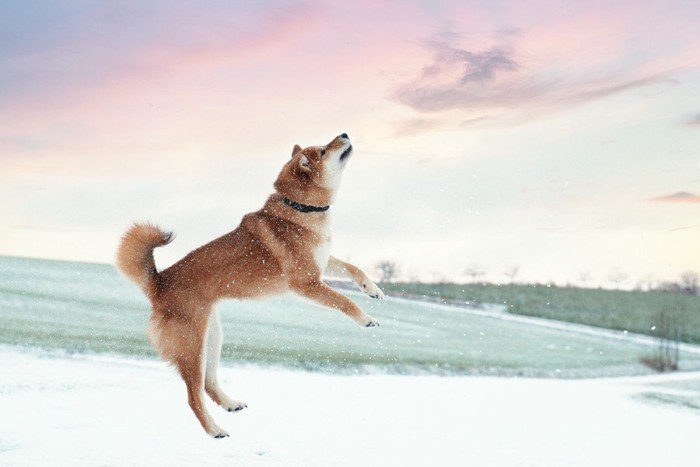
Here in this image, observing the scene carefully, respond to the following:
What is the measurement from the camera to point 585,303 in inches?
818

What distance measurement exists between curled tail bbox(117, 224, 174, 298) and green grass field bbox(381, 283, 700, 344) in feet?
49.6

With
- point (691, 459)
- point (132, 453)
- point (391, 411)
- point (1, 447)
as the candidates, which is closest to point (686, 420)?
point (691, 459)

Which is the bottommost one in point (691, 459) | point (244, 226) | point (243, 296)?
point (691, 459)

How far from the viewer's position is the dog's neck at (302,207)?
379 centimetres

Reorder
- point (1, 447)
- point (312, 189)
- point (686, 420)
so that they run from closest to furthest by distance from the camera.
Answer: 1. point (312, 189)
2. point (1, 447)
3. point (686, 420)

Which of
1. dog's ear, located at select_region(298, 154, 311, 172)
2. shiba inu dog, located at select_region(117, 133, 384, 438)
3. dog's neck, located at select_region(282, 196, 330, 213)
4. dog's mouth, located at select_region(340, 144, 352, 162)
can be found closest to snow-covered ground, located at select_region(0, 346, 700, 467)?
shiba inu dog, located at select_region(117, 133, 384, 438)

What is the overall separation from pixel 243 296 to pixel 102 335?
8829 mm

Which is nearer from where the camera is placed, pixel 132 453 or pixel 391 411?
pixel 132 453

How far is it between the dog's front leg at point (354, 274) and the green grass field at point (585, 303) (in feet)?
48.7

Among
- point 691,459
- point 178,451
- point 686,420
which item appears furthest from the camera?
point 686,420

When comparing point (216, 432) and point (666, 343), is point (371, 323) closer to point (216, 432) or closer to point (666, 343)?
point (216, 432)

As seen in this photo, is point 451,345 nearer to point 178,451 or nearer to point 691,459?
point 691,459

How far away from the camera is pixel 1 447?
6.62 meters

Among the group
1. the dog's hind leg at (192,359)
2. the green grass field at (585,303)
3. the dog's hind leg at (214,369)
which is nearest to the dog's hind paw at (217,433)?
the dog's hind leg at (192,359)
